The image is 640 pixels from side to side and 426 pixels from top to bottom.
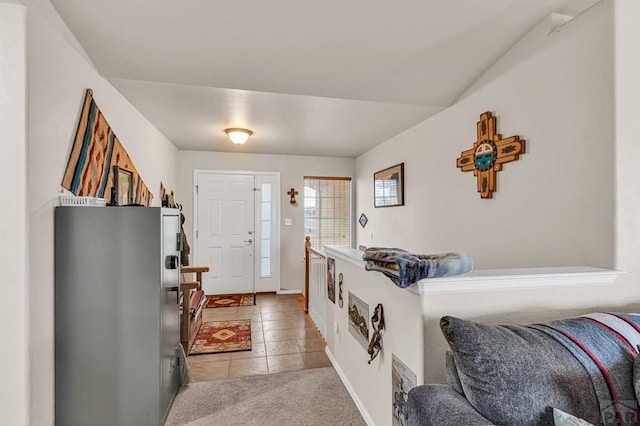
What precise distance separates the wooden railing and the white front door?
1.42 meters

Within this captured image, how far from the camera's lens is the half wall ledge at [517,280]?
134cm

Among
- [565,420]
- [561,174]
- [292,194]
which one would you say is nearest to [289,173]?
[292,194]

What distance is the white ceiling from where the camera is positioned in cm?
176

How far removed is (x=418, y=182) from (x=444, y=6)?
1.96m

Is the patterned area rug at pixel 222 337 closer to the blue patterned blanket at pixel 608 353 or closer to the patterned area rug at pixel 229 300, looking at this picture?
the patterned area rug at pixel 229 300

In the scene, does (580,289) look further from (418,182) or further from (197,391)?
(197,391)

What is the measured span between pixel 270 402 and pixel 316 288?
1.54 m

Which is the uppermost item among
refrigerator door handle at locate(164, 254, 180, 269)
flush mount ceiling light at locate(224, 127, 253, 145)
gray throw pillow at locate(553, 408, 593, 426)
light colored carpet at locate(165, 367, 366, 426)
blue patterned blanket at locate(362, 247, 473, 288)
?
flush mount ceiling light at locate(224, 127, 253, 145)

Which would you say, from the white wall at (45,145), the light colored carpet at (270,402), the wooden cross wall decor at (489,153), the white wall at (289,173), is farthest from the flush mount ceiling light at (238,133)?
the light colored carpet at (270,402)

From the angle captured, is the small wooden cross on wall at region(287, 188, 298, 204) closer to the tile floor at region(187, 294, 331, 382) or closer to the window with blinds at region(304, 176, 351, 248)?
the window with blinds at region(304, 176, 351, 248)

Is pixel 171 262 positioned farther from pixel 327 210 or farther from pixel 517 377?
pixel 327 210

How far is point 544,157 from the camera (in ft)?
6.27

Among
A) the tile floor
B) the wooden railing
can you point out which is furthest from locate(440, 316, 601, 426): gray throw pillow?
the wooden railing

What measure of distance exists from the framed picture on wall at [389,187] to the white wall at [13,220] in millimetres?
3358
